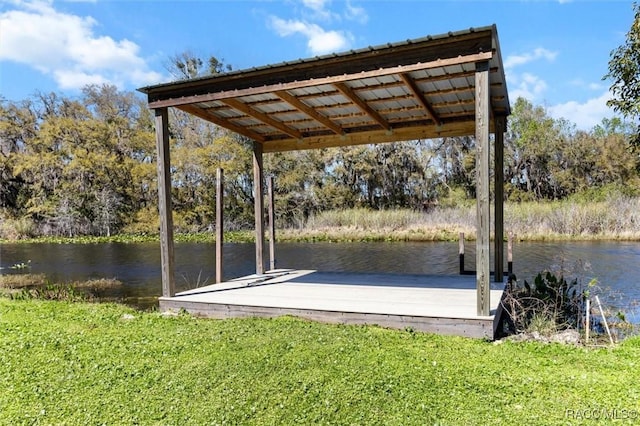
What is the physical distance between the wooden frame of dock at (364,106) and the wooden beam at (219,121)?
0.8 inches

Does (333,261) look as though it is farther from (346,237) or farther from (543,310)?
(543,310)

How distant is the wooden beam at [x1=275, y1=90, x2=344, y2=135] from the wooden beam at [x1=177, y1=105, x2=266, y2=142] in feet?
4.56

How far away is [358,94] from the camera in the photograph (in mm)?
5457

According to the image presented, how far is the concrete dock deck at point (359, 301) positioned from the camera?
4.34 meters

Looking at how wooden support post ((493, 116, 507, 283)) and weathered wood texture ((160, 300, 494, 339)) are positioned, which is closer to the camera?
weathered wood texture ((160, 300, 494, 339))

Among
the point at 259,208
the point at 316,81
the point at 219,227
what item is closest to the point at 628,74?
the point at 316,81

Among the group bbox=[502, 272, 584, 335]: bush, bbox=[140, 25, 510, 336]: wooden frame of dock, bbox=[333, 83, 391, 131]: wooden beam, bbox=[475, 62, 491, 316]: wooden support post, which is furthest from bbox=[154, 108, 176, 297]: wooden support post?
bbox=[502, 272, 584, 335]: bush

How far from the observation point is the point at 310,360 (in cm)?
338

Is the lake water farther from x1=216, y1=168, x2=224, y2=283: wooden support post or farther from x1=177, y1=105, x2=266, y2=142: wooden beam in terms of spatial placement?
x1=177, y1=105, x2=266, y2=142: wooden beam

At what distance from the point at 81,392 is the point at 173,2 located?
6.15 m

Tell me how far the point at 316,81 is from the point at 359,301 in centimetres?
257

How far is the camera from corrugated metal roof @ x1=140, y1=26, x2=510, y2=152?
4.26 meters

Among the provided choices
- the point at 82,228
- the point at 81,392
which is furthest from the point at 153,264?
the point at 82,228

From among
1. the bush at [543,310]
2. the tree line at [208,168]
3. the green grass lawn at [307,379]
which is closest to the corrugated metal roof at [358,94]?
the bush at [543,310]
